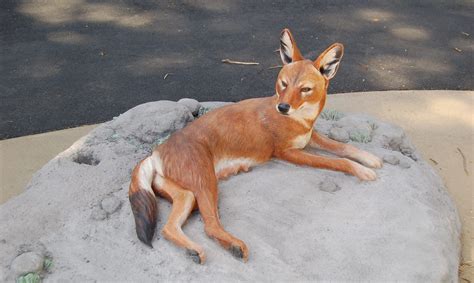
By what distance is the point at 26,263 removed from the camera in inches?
92.7

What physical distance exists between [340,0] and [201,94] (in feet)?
8.27

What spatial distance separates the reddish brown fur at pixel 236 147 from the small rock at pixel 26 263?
16.7 inches

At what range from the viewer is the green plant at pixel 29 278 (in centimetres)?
231

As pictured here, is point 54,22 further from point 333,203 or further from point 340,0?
point 333,203

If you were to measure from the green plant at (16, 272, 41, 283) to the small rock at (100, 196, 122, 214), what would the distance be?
430 mm

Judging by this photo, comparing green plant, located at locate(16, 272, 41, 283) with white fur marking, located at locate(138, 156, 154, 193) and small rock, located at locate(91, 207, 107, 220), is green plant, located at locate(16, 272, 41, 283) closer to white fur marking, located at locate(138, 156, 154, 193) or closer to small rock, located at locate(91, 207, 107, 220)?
small rock, located at locate(91, 207, 107, 220)

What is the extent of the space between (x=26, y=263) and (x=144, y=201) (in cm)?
51

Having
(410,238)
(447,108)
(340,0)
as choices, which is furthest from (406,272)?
(340,0)

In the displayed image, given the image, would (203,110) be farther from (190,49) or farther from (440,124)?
(190,49)

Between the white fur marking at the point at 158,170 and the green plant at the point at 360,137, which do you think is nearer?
the white fur marking at the point at 158,170

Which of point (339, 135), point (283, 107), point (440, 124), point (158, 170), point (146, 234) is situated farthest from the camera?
point (440, 124)

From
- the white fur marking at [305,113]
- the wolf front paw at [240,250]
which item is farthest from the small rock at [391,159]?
the wolf front paw at [240,250]

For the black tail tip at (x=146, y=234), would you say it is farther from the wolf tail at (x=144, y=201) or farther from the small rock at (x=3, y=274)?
the small rock at (x=3, y=274)

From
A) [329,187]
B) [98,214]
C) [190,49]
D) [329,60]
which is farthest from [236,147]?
[190,49]
